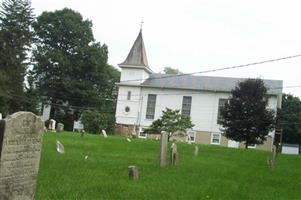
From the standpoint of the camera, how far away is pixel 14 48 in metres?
62.5

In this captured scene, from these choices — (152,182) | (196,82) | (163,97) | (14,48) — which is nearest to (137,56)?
(163,97)

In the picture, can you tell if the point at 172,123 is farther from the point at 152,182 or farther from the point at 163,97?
the point at 152,182

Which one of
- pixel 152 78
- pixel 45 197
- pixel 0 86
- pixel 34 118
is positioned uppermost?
pixel 152 78

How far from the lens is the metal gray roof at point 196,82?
76.2 m

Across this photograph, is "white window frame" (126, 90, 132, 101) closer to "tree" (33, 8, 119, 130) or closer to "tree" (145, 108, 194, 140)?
"tree" (33, 8, 119, 130)

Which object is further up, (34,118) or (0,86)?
(0,86)

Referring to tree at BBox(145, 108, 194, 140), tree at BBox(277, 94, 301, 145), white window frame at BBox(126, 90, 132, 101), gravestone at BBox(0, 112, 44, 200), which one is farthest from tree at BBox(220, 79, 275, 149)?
gravestone at BBox(0, 112, 44, 200)

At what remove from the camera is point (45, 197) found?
10039 mm

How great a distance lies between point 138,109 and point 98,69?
11029 mm

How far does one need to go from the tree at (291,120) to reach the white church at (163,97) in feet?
22.8

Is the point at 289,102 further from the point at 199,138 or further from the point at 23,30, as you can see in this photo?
the point at 23,30

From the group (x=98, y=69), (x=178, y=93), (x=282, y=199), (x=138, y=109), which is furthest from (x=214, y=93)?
(x=282, y=199)

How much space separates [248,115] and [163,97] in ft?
87.0

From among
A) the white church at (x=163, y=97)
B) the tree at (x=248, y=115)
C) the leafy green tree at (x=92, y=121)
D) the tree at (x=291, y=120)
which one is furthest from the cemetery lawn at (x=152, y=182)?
the tree at (x=291, y=120)
